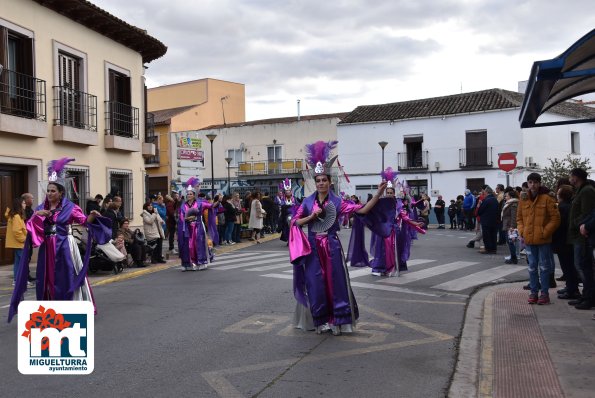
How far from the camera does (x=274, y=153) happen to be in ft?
153

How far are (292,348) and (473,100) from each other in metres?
35.5

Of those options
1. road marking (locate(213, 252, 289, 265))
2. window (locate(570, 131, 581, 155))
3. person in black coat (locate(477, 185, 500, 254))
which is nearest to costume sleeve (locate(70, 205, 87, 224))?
road marking (locate(213, 252, 289, 265))

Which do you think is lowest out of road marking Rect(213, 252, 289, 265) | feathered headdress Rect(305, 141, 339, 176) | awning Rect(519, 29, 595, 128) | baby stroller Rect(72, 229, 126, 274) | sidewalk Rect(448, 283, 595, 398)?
road marking Rect(213, 252, 289, 265)

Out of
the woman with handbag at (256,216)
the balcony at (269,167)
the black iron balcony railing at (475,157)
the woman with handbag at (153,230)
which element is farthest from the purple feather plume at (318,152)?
the balcony at (269,167)

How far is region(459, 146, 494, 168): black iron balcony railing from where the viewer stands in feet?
122

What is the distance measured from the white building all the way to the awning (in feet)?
88.8

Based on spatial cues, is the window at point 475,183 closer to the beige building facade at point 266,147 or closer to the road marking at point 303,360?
the beige building facade at point 266,147

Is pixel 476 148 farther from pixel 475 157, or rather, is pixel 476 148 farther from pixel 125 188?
pixel 125 188

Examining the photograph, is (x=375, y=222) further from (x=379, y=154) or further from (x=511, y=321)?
(x=379, y=154)

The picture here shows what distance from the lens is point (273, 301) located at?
9.10 metres

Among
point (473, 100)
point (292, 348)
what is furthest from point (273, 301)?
point (473, 100)

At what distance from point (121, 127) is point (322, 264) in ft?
47.3

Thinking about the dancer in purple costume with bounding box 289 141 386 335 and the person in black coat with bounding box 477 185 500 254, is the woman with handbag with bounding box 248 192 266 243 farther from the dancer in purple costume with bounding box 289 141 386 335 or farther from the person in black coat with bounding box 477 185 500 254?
the dancer in purple costume with bounding box 289 141 386 335

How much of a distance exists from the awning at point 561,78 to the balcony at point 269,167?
35188 mm
